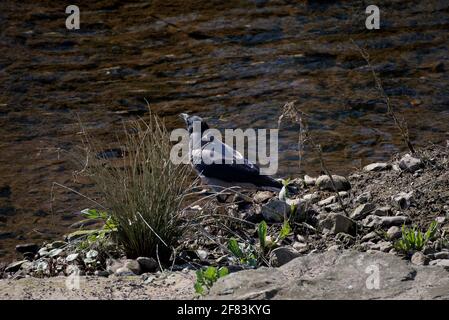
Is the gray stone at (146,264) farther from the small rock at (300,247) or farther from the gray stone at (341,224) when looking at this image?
the gray stone at (341,224)

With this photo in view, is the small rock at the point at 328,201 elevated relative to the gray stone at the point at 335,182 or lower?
lower

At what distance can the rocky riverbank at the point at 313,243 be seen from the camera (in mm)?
4535

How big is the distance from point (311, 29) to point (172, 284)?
6.55m

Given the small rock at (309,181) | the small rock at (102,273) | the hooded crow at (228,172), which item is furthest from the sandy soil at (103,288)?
the small rock at (309,181)

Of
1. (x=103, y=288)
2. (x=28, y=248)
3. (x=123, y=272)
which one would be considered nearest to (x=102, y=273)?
(x=123, y=272)

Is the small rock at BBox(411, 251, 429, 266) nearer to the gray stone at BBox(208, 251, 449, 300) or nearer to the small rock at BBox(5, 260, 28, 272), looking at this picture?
the gray stone at BBox(208, 251, 449, 300)

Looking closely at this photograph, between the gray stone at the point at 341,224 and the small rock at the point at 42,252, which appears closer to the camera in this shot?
the gray stone at the point at 341,224

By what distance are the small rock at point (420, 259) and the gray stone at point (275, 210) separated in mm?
1158

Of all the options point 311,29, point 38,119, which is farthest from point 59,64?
point 311,29

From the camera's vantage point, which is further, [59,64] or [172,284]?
[59,64]

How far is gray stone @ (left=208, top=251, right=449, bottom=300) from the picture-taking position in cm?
432

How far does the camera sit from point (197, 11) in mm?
12000
